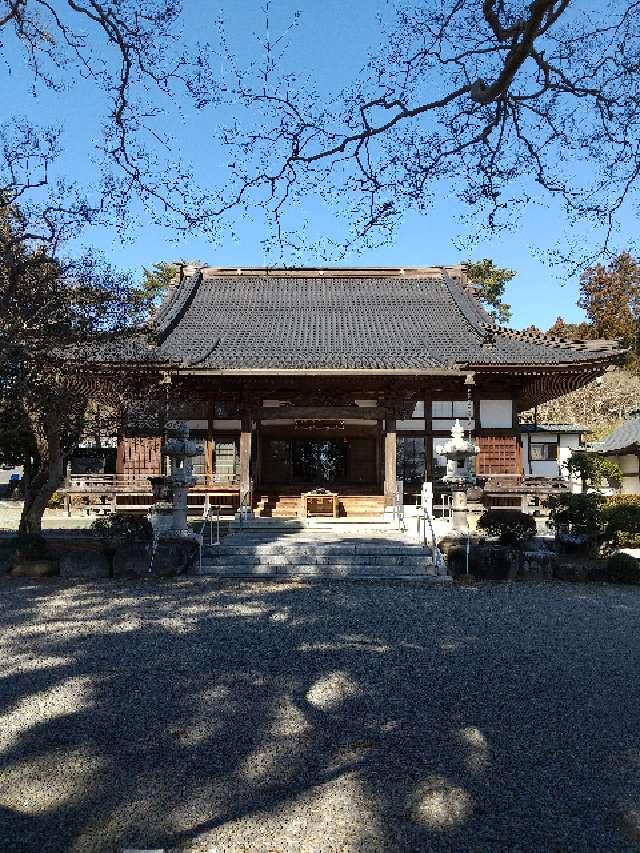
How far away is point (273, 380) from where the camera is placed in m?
14.7

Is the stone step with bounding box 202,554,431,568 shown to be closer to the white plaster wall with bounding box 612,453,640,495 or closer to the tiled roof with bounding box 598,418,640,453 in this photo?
the tiled roof with bounding box 598,418,640,453

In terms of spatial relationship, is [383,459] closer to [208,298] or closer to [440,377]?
[440,377]

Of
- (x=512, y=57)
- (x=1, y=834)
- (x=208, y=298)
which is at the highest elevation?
(x=208, y=298)

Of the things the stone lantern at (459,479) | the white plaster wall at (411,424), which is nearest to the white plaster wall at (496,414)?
the white plaster wall at (411,424)

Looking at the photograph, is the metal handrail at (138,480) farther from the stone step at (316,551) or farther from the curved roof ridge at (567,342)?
the curved roof ridge at (567,342)

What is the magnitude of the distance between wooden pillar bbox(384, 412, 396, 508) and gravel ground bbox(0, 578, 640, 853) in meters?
6.92

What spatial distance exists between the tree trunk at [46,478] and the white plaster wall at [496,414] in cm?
1036

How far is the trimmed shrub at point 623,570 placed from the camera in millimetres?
9633

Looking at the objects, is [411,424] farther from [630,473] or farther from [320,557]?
[630,473]

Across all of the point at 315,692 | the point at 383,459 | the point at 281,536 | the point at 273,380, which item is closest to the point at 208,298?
the point at 273,380

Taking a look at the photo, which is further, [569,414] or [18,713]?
[569,414]

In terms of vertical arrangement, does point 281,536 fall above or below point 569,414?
below

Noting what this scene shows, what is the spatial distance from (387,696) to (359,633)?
5.80 ft

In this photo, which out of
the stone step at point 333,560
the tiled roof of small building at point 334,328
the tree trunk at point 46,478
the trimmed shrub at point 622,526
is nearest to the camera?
the tree trunk at point 46,478
